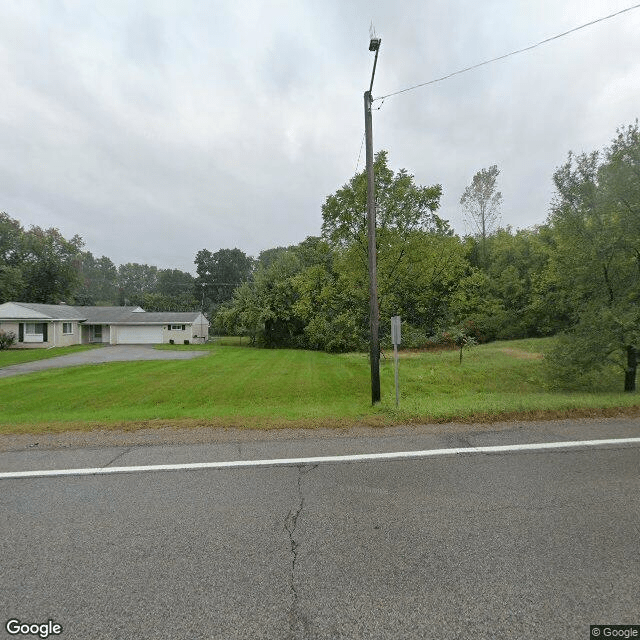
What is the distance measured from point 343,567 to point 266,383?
11.1 metres

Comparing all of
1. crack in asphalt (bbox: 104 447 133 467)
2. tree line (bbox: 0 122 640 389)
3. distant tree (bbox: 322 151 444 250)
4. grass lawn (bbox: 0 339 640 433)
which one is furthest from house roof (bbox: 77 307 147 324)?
crack in asphalt (bbox: 104 447 133 467)

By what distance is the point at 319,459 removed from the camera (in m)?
4.55

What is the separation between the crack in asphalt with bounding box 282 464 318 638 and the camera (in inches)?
79.3

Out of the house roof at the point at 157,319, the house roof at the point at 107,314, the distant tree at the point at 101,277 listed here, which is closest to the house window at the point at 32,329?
the house roof at the point at 107,314

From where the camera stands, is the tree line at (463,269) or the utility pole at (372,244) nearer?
the utility pole at (372,244)

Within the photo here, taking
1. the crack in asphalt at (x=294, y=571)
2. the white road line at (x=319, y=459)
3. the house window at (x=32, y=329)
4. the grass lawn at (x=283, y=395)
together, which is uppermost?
the house window at (x=32, y=329)

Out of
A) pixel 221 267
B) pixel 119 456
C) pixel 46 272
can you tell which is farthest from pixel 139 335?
pixel 221 267

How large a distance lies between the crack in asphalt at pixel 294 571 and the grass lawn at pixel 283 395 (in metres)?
2.77

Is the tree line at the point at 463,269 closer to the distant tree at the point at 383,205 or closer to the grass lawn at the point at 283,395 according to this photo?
the distant tree at the point at 383,205

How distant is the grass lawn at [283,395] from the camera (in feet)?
21.8

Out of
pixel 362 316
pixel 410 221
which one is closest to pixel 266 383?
pixel 362 316

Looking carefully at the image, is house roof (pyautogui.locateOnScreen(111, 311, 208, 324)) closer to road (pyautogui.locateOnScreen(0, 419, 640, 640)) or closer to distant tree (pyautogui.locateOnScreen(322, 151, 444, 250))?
distant tree (pyautogui.locateOnScreen(322, 151, 444, 250))

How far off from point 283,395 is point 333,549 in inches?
347

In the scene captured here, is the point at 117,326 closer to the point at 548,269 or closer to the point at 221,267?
the point at 548,269
